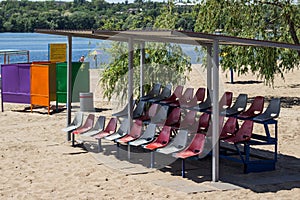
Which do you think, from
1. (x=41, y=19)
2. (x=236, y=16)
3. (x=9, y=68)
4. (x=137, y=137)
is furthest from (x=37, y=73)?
(x=41, y=19)

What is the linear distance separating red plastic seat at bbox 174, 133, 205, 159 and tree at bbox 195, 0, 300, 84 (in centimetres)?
859

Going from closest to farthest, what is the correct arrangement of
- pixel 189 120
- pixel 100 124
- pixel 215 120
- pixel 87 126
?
pixel 215 120 → pixel 189 120 → pixel 100 124 → pixel 87 126

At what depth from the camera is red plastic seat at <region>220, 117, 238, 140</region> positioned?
1106 cm

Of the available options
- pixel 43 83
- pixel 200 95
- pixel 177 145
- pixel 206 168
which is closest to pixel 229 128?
pixel 206 168

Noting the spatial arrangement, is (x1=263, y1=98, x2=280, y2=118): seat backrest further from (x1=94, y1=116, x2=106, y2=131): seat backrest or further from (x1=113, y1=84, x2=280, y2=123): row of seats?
(x1=94, y1=116, x2=106, y2=131): seat backrest

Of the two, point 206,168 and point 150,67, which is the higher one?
point 150,67

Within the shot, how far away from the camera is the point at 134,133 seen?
11797mm

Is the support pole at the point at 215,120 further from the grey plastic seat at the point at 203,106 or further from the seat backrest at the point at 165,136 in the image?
the grey plastic seat at the point at 203,106

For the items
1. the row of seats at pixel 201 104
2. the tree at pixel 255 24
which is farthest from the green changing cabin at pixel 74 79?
the row of seats at pixel 201 104

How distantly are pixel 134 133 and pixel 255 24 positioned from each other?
27.0 ft

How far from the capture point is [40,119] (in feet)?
55.9

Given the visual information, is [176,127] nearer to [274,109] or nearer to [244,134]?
[244,134]

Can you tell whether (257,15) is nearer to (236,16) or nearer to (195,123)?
(236,16)

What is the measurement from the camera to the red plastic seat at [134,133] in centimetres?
1164
